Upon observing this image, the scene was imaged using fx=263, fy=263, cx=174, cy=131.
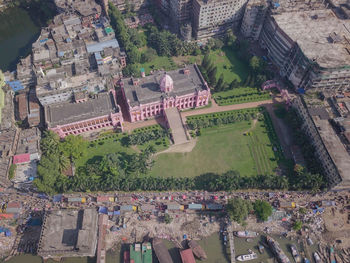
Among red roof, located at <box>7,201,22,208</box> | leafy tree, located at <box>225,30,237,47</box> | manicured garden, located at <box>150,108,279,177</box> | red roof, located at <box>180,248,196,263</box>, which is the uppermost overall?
leafy tree, located at <box>225,30,237,47</box>

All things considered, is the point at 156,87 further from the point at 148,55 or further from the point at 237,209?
the point at 237,209

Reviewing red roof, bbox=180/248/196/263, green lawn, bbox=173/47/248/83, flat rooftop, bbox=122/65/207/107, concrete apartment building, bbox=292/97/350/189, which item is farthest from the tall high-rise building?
red roof, bbox=180/248/196/263

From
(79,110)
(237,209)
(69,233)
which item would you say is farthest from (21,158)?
(237,209)

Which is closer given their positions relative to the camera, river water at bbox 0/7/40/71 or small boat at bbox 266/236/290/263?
small boat at bbox 266/236/290/263

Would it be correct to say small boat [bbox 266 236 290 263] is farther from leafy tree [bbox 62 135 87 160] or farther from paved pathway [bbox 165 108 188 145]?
leafy tree [bbox 62 135 87 160]

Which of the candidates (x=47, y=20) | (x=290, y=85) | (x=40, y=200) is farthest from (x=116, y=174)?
(x=47, y=20)

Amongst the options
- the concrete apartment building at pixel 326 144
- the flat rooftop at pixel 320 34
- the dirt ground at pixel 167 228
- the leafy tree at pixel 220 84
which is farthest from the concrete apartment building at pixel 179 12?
the dirt ground at pixel 167 228
